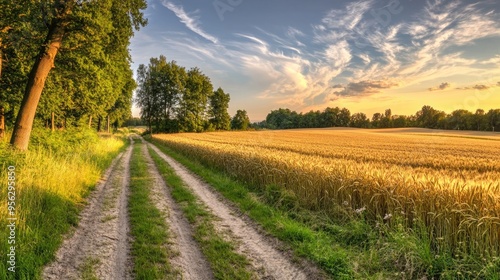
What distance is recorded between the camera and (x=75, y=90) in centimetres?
1730

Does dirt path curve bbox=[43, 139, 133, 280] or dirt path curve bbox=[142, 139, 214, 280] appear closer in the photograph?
dirt path curve bbox=[43, 139, 133, 280]

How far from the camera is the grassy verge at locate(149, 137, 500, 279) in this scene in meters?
4.38

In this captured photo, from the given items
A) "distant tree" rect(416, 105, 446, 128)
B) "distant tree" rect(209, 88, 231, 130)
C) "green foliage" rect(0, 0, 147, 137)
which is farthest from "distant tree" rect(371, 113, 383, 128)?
"green foliage" rect(0, 0, 147, 137)

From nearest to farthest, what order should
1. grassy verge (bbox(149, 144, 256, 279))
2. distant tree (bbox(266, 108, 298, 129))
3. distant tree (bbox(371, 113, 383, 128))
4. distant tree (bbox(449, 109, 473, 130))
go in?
grassy verge (bbox(149, 144, 256, 279)), distant tree (bbox(449, 109, 473, 130)), distant tree (bbox(371, 113, 383, 128)), distant tree (bbox(266, 108, 298, 129))

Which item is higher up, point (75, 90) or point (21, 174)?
point (75, 90)

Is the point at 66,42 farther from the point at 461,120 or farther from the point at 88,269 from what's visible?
the point at 461,120

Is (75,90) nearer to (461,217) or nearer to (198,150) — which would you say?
(198,150)

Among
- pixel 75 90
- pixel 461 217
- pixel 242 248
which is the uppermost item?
pixel 75 90

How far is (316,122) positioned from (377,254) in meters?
140

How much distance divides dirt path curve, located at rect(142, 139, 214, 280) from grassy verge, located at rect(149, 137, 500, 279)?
1923 mm

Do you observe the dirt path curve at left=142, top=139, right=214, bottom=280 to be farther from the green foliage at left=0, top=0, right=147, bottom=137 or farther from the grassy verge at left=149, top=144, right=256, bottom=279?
the green foliage at left=0, top=0, right=147, bottom=137

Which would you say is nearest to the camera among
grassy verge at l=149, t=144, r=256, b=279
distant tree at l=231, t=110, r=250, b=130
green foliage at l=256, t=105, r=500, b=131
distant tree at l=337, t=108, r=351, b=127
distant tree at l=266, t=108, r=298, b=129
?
grassy verge at l=149, t=144, r=256, b=279

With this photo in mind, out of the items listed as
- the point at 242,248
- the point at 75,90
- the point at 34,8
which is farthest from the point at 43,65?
the point at 242,248

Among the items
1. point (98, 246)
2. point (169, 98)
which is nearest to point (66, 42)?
point (98, 246)
